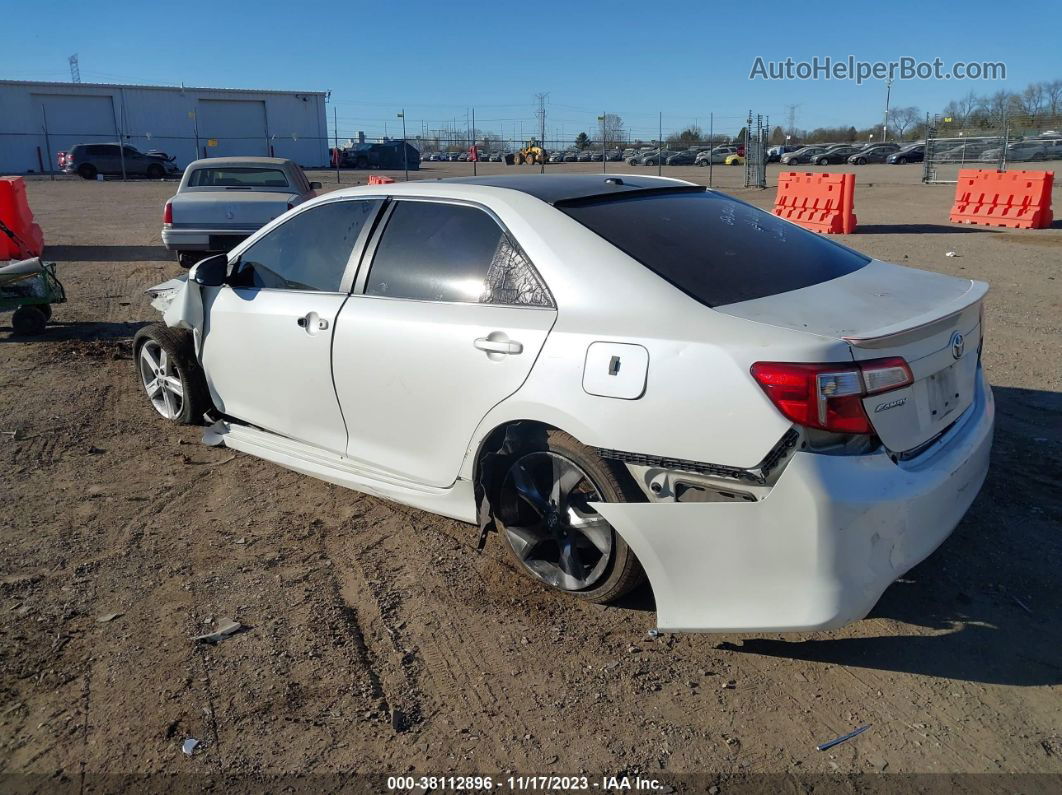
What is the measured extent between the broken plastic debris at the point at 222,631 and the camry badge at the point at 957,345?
2924 mm

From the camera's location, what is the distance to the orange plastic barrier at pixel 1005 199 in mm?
16109

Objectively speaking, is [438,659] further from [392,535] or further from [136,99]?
[136,99]

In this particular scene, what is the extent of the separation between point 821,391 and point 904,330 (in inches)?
17.4

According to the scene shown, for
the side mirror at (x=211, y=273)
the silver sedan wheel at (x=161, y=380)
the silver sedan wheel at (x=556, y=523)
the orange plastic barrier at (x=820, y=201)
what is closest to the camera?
the silver sedan wheel at (x=556, y=523)

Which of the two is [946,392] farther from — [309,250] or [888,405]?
[309,250]

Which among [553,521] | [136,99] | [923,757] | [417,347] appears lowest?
[923,757]

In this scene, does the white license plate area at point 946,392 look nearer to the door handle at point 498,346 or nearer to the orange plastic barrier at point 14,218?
the door handle at point 498,346

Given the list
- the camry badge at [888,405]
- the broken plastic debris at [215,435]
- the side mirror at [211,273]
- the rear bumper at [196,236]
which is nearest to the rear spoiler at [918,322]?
the camry badge at [888,405]

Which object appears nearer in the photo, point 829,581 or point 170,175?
point 829,581

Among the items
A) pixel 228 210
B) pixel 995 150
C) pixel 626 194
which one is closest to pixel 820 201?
pixel 228 210

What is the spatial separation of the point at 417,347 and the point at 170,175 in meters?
44.6

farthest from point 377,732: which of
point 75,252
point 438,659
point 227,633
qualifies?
point 75,252

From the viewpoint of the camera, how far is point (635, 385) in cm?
292

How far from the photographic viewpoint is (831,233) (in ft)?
54.9
